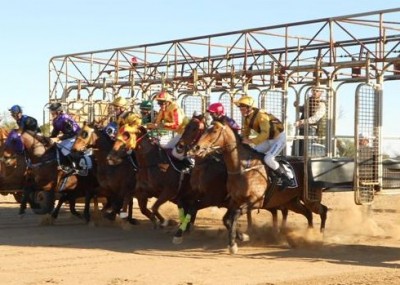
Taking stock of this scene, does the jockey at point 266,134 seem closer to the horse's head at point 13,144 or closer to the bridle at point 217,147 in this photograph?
the bridle at point 217,147

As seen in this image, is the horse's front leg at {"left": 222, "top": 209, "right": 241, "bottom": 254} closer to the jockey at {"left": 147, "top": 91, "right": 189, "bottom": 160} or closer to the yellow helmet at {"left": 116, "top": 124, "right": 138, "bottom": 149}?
the jockey at {"left": 147, "top": 91, "right": 189, "bottom": 160}

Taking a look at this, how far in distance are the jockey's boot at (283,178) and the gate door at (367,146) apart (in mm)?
1110

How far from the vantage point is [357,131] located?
36.7ft

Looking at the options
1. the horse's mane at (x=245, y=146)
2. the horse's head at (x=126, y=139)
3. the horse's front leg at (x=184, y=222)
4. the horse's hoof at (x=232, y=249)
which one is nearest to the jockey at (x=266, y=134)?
the horse's mane at (x=245, y=146)

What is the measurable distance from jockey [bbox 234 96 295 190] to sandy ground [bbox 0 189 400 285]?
1280 mm

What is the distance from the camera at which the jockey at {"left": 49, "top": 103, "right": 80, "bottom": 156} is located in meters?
15.0

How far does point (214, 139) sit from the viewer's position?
36.7 ft

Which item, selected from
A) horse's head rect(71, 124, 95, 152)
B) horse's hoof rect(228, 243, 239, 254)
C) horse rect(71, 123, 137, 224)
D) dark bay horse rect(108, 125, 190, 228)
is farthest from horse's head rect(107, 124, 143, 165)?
horse's hoof rect(228, 243, 239, 254)

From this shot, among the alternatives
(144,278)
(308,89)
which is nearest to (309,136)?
(308,89)

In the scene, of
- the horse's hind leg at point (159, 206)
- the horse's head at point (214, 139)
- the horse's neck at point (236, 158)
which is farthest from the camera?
the horse's hind leg at point (159, 206)

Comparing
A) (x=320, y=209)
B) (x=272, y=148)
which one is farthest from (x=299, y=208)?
(x=272, y=148)

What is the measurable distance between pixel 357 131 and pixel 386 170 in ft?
3.36

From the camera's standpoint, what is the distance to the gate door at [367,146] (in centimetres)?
1132

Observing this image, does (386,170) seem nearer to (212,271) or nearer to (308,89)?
(308,89)
